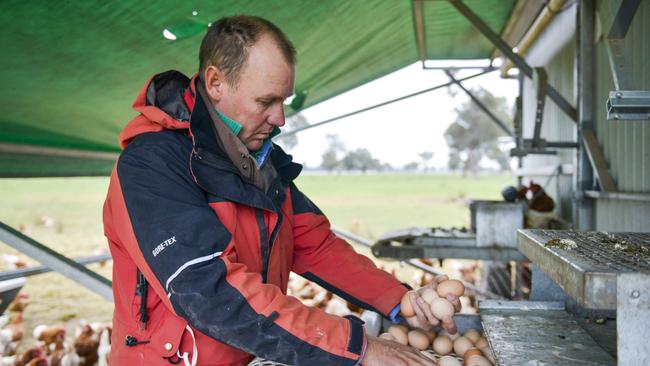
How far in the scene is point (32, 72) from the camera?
2.48m

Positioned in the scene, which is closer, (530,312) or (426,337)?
(530,312)

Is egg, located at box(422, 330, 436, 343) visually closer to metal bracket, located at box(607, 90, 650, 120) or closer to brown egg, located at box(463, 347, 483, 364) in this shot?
brown egg, located at box(463, 347, 483, 364)

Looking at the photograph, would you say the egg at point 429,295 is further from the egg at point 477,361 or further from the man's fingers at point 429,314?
the egg at point 477,361

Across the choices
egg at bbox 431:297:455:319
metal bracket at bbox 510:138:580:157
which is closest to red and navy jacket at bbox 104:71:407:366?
egg at bbox 431:297:455:319

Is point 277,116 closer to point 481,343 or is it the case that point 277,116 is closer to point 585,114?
point 481,343

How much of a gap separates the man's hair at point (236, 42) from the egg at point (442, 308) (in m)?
0.92

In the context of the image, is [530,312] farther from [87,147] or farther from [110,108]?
[87,147]

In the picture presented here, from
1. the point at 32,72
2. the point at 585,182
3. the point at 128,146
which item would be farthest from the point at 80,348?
the point at 585,182

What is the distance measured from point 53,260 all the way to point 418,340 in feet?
5.64

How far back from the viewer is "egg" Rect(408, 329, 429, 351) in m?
1.94

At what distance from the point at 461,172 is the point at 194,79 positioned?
130 feet

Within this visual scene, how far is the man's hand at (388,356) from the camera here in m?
1.42

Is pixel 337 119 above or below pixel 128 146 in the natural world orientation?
above

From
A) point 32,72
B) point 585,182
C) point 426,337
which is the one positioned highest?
point 32,72
